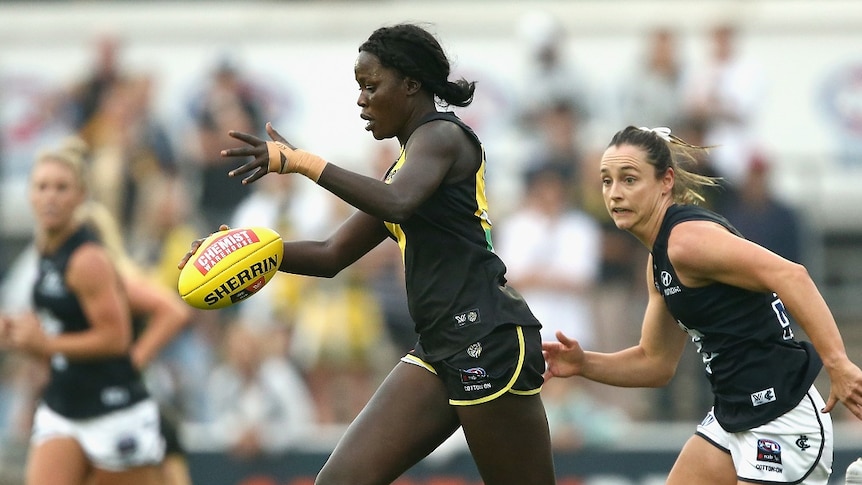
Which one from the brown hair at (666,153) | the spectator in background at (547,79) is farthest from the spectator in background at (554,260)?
the brown hair at (666,153)

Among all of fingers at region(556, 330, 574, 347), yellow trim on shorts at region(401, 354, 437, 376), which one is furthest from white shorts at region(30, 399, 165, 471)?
fingers at region(556, 330, 574, 347)

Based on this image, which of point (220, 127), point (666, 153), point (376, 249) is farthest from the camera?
point (220, 127)

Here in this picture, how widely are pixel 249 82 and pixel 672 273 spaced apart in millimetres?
7731

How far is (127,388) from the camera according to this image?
310 inches

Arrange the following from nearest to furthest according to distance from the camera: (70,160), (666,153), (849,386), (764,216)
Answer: (849,386)
(666,153)
(70,160)
(764,216)

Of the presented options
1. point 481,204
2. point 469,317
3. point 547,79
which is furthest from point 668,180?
point 547,79

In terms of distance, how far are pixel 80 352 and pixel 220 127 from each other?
4731 mm

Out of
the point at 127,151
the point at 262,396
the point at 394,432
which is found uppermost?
the point at 127,151

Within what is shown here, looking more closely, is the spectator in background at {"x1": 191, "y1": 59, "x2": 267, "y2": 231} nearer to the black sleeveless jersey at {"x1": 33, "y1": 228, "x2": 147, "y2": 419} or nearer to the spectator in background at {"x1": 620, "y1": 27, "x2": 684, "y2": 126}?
the spectator in background at {"x1": 620, "y1": 27, "x2": 684, "y2": 126}

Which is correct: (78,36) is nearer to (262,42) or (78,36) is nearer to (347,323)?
(262,42)

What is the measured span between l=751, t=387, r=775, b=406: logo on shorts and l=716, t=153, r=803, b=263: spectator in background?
5257 millimetres

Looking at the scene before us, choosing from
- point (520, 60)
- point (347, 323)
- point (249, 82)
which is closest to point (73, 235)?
point (347, 323)

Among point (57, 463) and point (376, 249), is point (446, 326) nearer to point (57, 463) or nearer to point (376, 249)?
point (57, 463)

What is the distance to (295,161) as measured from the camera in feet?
17.5
